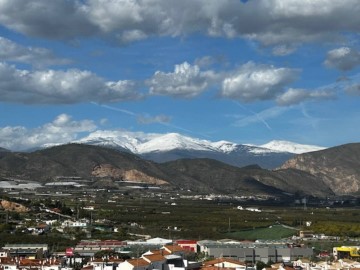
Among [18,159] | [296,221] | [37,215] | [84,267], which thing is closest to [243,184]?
[18,159]

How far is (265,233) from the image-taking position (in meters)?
68.6

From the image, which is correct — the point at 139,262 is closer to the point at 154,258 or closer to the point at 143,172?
the point at 154,258

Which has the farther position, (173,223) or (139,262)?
(173,223)

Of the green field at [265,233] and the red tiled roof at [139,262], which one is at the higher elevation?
the green field at [265,233]

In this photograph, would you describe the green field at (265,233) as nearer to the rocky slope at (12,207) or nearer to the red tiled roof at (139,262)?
the rocky slope at (12,207)

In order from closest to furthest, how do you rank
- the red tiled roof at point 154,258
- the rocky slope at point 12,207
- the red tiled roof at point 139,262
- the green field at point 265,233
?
1. the red tiled roof at point 139,262
2. the red tiled roof at point 154,258
3. the green field at point 265,233
4. the rocky slope at point 12,207

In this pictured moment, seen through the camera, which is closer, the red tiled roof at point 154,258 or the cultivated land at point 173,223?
the red tiled roof at point 154,258

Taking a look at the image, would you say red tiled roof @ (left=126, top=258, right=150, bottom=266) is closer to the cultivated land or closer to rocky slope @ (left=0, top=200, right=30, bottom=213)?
the cultivated land

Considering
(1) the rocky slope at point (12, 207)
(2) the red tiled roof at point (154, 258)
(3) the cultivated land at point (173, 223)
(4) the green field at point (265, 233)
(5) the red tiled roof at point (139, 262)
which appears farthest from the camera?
(1) the rocky slope at point (12, 207)

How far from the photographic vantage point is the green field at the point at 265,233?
6569cm

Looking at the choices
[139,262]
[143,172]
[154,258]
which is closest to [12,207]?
[154,258]

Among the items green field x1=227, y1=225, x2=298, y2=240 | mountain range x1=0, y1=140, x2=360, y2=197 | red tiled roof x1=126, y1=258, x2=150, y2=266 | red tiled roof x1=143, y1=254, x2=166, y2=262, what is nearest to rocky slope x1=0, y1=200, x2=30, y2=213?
green field x1=227, y1=225, x2=298, y2=240

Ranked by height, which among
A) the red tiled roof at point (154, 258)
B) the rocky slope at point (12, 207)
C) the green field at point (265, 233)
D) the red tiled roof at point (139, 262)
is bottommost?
the red tiled roof at point (139, 262)

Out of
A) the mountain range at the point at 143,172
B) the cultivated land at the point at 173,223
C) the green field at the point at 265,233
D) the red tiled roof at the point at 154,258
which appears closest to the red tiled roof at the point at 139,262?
the red tiled roof at the point at 154,258
